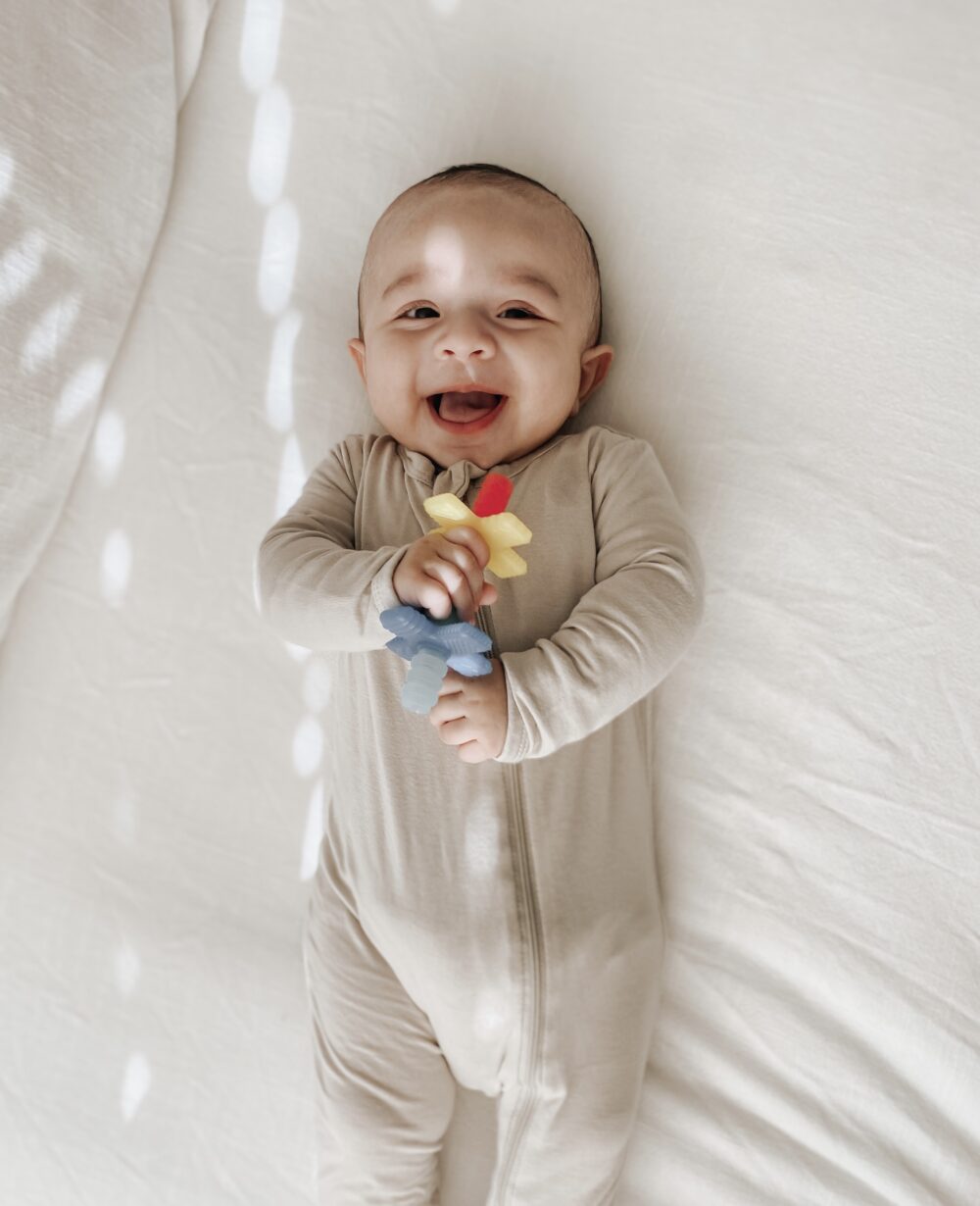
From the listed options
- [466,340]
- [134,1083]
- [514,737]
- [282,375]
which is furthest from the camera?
[282,375]

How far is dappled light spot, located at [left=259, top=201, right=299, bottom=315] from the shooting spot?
1.40m

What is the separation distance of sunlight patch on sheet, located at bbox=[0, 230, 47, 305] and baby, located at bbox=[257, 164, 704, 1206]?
1.23 feet

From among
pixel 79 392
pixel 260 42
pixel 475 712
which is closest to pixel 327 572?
pixel 475 712

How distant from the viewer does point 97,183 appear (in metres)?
1.31

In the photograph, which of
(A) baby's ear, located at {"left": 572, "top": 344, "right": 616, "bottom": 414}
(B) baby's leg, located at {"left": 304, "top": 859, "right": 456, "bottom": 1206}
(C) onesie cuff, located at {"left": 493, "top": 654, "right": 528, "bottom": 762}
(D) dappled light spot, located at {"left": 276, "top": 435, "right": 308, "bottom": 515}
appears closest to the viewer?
(C) onesie cuff, located at {"left": 493, "top": 654, "right": 528, "bottom": 762}

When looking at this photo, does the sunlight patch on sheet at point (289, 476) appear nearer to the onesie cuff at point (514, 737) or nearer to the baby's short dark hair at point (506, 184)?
the baby's short dark hair at point (506, 184)

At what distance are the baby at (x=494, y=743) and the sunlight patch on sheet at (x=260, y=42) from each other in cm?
33

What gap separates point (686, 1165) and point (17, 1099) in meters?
0.76

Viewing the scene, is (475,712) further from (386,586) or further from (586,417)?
(586,417)

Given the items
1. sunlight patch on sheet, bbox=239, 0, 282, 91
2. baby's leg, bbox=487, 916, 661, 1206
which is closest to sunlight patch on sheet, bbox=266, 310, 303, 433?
sunlight patch on sheet, bbox=239, 0, 282, 91

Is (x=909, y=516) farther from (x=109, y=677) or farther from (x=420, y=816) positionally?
(x=109, y=677)

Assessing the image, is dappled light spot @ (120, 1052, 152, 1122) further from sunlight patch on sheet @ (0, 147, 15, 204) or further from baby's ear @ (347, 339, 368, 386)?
sunlight patch on sheet @ (0, 147, 15, 204)

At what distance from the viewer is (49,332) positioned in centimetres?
130

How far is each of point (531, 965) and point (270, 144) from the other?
3.42 ft
